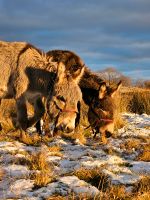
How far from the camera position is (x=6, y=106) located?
1404 centimetres

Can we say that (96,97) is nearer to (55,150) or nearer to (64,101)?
(64,101)

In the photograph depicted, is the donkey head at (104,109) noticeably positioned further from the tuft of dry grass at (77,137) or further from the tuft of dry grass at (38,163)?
the tuft of dry grass at (38,163)

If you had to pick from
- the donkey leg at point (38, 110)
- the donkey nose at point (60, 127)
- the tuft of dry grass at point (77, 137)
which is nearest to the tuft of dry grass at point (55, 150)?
the donkey nose at point (60, 127)

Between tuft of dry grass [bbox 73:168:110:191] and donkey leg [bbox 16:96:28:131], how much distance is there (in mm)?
3499

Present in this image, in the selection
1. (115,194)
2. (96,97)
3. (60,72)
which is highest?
(60,72)

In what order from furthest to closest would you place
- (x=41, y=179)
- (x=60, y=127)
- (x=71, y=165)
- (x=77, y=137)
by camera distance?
(x=77, y=137) < (x=60, y=127) < (x=71, y=165) < (x=41, y=179)

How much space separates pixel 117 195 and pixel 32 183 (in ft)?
3.80

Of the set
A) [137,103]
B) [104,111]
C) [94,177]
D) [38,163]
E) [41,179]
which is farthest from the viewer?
[137,103]

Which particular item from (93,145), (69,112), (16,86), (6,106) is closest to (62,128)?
(69,112)

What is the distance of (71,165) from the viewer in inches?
286

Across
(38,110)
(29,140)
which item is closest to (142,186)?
(29,140)

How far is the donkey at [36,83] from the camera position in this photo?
902cm

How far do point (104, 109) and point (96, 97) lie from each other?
0.54 m

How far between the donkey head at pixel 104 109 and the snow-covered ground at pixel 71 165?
38 cm
